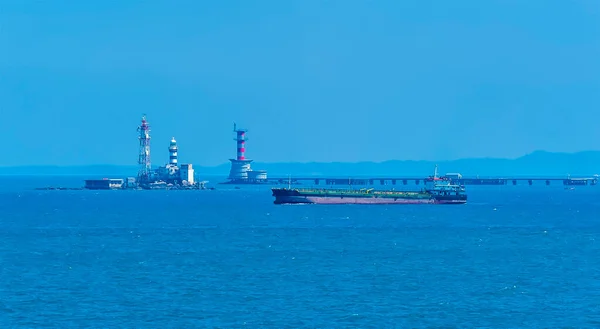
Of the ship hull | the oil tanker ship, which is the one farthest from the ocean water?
the oil tanker ship

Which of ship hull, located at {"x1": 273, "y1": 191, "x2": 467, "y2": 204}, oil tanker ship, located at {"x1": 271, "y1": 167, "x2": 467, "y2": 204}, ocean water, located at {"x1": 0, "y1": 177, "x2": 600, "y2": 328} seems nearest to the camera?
ocean water, located at {"x1": 0, "y1": 177, "x2": 600, "y2": 328}

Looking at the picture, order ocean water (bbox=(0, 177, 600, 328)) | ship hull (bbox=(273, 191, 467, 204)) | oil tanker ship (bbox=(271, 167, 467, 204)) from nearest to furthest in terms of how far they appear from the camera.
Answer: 1. ocean water (bbox=(0, 177, 600, 328))
2. ship hull (bbox=(273, 191, 467, 204))
3. oil tanker ship (bbox=(271, 167, 467, 204))

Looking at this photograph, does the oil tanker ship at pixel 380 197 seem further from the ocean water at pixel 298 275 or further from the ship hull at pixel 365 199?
the ocean water at pixel 298 275

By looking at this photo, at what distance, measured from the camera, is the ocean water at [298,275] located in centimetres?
5153

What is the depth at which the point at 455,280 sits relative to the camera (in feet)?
212

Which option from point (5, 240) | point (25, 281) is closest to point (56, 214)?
point (5, 240)

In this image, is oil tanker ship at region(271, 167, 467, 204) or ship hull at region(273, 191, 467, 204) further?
oil tanker ship at region(271, 167, 467, 204)

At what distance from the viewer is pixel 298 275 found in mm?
67000

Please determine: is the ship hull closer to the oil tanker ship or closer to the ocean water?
the oil tanker ship

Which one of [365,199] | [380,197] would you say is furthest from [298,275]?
[380,197]

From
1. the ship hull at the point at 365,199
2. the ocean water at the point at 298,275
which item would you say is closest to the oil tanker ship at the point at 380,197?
the ship hull at the point at 365,199

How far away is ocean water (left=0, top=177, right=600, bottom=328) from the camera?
51531 mm

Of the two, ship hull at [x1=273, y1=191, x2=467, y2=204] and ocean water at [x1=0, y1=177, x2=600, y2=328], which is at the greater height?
ship hull at [x1=273, y1=191, x2=467, y2=204]

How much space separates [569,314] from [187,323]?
761 inches
